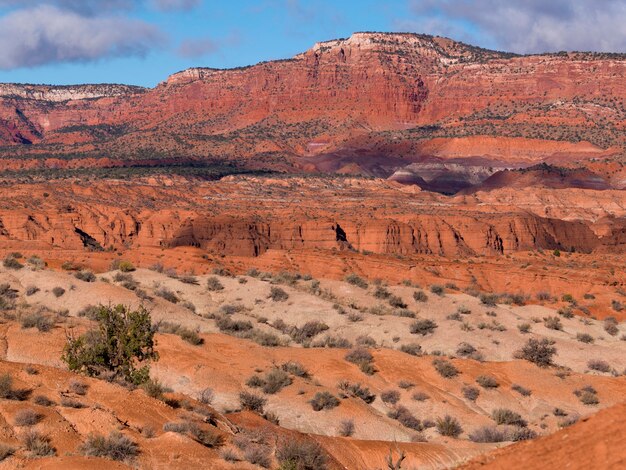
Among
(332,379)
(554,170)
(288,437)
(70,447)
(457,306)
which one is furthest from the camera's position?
(554,170)

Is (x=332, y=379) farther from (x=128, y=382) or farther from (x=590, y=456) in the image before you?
(x=590, y=456)

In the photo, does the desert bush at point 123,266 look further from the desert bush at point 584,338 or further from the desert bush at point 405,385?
the desert bush at point 584,338

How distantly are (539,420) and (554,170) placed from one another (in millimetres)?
128361

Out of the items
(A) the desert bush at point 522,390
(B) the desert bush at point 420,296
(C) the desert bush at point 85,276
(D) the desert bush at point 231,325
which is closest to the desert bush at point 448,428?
(A) the desert bush at point 522,390

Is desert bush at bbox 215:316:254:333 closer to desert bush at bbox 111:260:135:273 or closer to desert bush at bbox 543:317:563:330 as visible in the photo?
desert bush at bbox 111:260:135:273

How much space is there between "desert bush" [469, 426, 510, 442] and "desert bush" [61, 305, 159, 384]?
314 inches

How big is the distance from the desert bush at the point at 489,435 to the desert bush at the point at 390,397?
9.10ft

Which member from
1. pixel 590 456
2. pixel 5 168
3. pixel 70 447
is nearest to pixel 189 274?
pixel 70 447

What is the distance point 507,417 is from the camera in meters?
25.2

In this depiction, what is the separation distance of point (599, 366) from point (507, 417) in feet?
33.8

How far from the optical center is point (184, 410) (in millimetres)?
17828

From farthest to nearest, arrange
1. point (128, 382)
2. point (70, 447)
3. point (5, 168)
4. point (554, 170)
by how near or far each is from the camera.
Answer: point (5, 168) < point (554, 170) < point (128, 382) < point (70, 447)

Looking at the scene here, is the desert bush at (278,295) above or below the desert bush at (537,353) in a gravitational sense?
above

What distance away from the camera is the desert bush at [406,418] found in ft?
78.1
